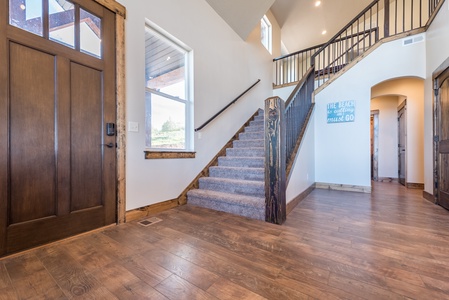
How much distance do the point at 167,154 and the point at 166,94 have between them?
2.84 feet

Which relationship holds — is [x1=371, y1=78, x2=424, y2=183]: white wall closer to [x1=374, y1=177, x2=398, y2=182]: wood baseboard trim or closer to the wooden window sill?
[x1=374, y1=177, x2=398, y2=182]: wood baseboard trim

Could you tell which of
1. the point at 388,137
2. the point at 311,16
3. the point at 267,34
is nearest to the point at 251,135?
the point at 267,34

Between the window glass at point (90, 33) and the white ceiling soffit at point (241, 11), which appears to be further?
the white ceiling soffit at point (241, 11)

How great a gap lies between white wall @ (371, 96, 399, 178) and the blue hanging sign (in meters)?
2.33

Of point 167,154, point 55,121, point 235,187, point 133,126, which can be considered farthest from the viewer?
point 235,187

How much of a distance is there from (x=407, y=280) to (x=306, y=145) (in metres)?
2.55

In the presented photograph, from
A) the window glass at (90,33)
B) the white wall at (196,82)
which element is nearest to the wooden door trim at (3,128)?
the window glass at (90,33)

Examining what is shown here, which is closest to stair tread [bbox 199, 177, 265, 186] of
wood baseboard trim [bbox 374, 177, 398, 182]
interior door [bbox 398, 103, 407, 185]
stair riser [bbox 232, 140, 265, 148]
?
stair riser [bbox 232, 140, 265, 148]

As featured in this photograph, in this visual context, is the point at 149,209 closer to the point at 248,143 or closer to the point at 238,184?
the point at 238,184

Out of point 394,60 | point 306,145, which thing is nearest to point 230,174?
point 306,145

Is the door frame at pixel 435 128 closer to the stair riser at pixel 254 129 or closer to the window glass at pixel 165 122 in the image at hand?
the stair riser at pixel 254 129

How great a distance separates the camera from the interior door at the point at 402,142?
4.61 meters

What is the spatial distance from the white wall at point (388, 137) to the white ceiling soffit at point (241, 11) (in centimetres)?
419

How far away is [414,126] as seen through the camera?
4.26 metres
